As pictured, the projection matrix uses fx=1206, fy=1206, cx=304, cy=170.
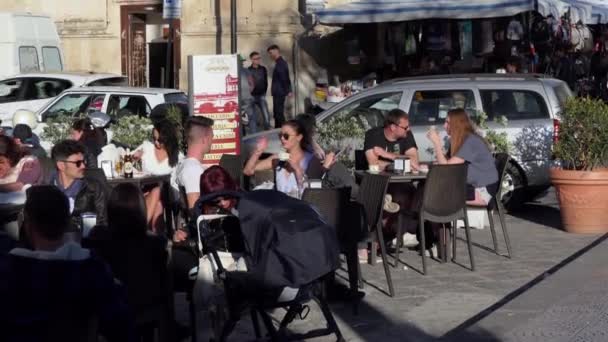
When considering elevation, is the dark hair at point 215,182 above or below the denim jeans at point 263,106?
below

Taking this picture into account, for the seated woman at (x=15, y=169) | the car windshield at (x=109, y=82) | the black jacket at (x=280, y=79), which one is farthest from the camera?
the black jacket at (x=280, y=79)

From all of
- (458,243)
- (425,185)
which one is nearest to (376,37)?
(458,243)

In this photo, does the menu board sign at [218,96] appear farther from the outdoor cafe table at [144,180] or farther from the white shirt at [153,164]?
the outdoor cafe table at [144,180]

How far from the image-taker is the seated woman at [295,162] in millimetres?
10102

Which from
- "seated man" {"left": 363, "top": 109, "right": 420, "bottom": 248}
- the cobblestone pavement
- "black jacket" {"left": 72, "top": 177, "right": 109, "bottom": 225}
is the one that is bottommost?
the cobblestone pavement

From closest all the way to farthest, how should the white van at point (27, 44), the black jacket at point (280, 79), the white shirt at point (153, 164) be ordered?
the white shirt at point (153, 164)
the white van at point (27, 44)
the black jacket at point (280, 79)

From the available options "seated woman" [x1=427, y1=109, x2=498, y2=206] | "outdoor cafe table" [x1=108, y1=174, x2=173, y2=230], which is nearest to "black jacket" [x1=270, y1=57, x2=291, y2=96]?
"seated woman" [x1=427, y1=109, x2=498, y2=206]

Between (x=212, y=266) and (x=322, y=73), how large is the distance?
18023 millimetres

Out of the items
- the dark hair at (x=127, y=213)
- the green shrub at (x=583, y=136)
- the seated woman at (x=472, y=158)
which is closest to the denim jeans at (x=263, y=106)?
the green shrub at (x=583, y=136)

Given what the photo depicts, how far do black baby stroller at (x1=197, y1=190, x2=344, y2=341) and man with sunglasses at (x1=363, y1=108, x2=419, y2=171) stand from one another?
4446mm

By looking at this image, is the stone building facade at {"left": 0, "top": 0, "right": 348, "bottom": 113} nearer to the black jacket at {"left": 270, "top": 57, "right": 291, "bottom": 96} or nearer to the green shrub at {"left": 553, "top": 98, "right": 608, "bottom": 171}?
the black jacket at {"left": 270, "top": 57, "right": 291, "bottom": 96}

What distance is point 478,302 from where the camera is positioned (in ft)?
30.0

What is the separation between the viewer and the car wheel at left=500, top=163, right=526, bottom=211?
46.9ft

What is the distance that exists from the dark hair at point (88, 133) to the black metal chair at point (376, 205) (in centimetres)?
336
